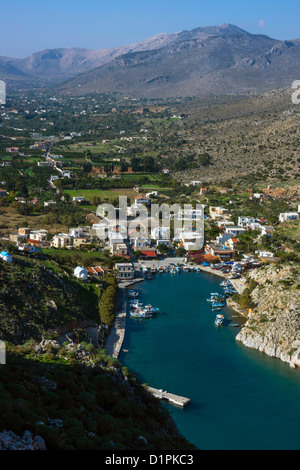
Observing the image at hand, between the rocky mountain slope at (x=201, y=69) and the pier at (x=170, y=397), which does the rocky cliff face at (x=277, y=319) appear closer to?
the pier at (x=170, y=397)

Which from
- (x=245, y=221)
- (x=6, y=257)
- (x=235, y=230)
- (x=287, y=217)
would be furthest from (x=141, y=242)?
(x=6, y=257)

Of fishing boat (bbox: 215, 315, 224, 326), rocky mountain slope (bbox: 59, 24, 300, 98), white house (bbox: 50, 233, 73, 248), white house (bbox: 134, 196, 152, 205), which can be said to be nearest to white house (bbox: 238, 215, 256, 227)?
white house (bbox: 134, 196, 152, 205)

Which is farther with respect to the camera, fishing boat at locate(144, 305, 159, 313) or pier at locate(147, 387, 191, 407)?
fishing boat at locate(144, 305, 159, 313)

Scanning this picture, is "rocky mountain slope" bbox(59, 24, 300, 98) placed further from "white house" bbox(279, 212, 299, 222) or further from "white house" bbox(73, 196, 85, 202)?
"white house" bbox(279, 212, 299, 222)

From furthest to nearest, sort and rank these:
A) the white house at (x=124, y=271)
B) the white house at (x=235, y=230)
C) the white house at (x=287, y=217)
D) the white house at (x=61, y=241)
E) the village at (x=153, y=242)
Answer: the white house at (x=287, y=217), the white house at (x=235, y=230), the white house at (x=61, y=241), the village at (x=153, y=242), the white house at (x=124, y=271)

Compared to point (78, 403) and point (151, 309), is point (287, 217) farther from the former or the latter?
point (78, 403)

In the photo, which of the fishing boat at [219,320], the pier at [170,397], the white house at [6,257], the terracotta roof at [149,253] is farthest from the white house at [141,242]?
the pier at [170,397]
